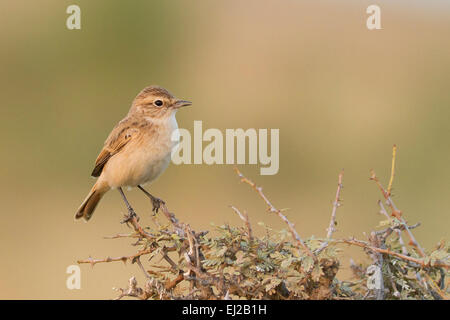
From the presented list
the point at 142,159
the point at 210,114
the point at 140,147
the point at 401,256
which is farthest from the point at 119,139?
the point at 210,114

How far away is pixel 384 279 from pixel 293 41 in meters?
12.5

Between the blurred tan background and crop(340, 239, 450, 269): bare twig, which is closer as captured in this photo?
crop(340, 239, 450, 269): bare twig

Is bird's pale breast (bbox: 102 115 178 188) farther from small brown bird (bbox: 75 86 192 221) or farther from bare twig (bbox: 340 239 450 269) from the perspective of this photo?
bare twig (bbox: 340 239 450 269)

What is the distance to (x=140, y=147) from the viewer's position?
17.2 ft

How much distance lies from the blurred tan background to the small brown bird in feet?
5.82

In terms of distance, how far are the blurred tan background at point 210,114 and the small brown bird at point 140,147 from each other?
1.77 meters

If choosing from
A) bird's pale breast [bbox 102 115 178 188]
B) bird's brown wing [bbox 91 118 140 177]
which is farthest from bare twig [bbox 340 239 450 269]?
bird's brown wing [bbox 91 118 140 177]

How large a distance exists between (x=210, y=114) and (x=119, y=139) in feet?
21.8

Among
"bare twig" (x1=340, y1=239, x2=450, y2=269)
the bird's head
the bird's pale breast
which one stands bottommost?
"bare twig" (x1=340, y1=239, x2=450, y2=269)

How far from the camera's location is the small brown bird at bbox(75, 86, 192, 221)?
517cm

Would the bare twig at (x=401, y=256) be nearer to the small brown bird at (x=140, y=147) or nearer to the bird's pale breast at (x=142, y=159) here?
the small brown bird at (x=140, y=147)

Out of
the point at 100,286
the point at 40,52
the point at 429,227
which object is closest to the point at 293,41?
the point at 40,52

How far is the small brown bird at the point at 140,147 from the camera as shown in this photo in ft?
17.0

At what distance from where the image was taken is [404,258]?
2846 mm
